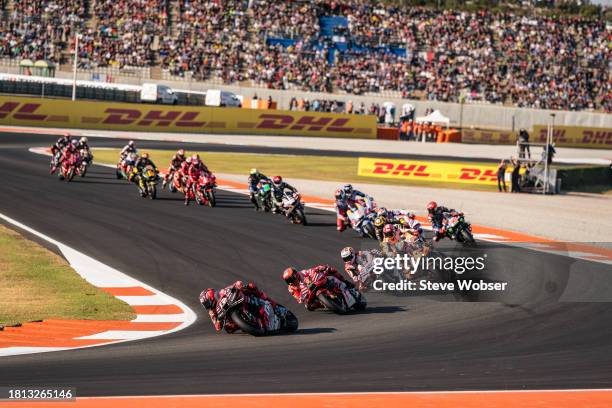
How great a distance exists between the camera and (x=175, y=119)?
59562 millimetres

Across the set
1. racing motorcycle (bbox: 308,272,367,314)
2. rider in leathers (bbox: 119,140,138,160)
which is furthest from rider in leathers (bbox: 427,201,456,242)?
rider in leathers (bbox: 119,140,138,160)

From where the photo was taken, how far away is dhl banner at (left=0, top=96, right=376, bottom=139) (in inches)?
2165

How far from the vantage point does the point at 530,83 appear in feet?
259

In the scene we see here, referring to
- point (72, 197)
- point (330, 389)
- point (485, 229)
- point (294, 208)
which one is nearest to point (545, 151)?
point (485, 229)

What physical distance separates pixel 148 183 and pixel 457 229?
36.8 ft

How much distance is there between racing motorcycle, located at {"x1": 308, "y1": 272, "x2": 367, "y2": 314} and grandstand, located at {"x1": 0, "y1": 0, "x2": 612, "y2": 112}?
199ft

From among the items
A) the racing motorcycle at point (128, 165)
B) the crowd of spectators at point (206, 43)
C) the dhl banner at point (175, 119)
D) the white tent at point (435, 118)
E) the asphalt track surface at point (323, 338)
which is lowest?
the asphalt track surface at point (323, 338)

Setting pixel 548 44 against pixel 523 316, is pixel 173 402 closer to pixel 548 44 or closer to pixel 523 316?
pixel 523 316

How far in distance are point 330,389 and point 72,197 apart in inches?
779

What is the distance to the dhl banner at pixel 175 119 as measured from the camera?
5500 cm

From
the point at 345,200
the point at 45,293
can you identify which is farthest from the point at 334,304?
the point at 345,200

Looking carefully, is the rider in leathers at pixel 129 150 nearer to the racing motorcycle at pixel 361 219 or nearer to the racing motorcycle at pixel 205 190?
the racing motorcycle at pixel 205 190

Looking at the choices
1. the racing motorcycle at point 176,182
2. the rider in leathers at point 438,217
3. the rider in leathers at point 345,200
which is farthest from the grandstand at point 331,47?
the rider in leathers at point 438,217

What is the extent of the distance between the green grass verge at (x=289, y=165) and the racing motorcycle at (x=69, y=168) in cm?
774
